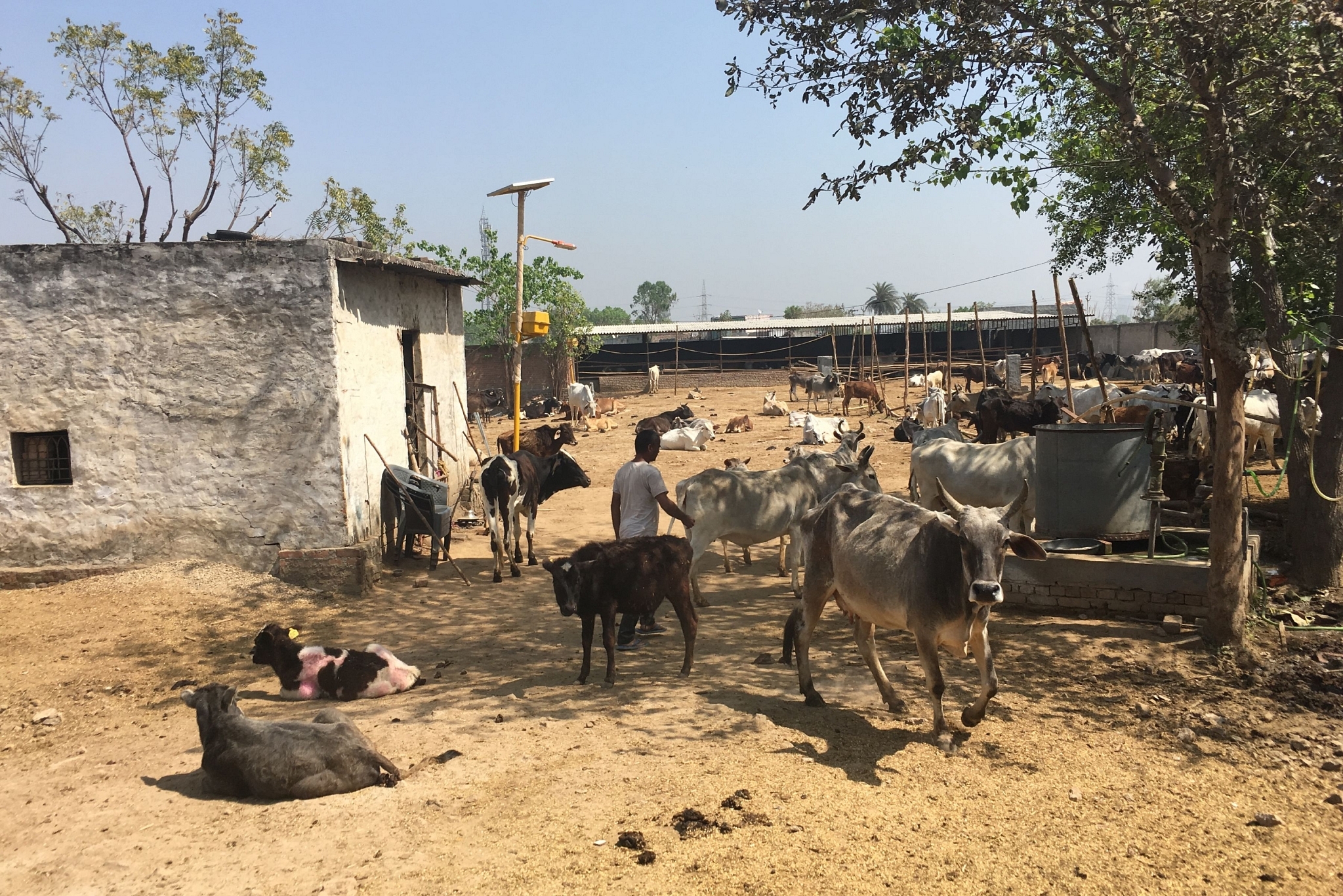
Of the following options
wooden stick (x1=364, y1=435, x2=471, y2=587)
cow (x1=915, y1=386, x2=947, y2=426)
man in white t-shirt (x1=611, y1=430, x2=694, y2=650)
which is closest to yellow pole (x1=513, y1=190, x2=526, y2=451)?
wooden stick (x1=364, y1=435, x2=471, y2=587)

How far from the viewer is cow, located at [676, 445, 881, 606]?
9432 mm

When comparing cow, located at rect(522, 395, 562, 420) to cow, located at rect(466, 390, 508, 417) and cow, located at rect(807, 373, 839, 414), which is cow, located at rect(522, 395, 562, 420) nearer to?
cow, located at rect(466, 390, 508, 417)

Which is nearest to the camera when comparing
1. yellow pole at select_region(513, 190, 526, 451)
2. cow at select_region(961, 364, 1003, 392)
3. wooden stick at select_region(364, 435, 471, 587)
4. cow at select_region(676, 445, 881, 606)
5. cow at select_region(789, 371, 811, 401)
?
cow at select_region(676, 445, 881, 606)

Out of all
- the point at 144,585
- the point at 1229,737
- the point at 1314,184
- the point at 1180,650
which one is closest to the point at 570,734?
the point at 1229,737

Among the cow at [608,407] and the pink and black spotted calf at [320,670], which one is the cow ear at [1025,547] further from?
the cow at [608,407]

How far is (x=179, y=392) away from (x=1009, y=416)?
45.4 ft

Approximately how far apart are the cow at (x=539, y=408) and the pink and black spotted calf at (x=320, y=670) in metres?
23.2

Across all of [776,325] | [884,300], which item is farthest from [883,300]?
[776,325]

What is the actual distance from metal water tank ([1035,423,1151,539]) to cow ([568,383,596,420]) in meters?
20.5

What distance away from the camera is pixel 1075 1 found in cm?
758

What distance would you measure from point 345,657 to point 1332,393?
827 cm

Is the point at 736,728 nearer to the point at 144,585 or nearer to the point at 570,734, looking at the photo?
the point at 570,734

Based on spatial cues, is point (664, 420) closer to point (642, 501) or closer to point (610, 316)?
point (642, 501)

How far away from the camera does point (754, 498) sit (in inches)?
379
